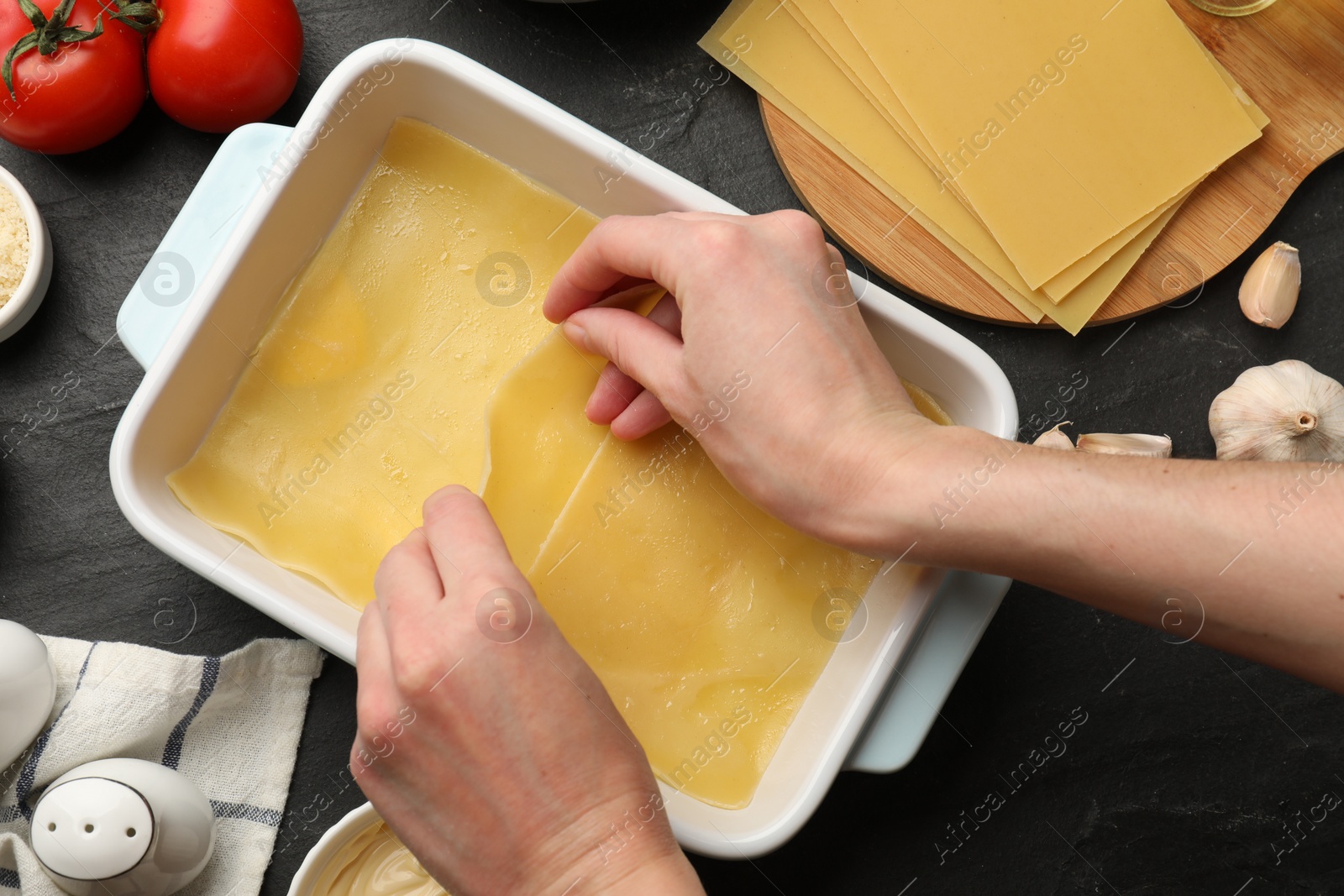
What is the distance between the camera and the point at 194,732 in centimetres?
110

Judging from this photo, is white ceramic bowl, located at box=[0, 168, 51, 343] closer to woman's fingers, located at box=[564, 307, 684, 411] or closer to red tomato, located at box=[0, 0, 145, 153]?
red tomato, located at box=[0, 0, 145, 153]

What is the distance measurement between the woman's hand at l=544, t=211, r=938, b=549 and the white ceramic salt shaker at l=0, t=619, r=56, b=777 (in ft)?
2.43

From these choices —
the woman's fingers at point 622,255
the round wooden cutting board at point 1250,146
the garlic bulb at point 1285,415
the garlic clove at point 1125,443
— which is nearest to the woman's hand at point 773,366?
the woman's fingers at point 622,255

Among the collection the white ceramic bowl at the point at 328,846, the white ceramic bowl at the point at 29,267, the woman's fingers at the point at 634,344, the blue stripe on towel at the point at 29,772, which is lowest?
the blue stripe on towel at the point at 29,772

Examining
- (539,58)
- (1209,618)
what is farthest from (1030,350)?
(539,58)

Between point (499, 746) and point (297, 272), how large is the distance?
0.53 m

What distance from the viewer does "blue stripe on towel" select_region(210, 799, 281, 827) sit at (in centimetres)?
110

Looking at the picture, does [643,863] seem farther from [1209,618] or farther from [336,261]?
[336,261]

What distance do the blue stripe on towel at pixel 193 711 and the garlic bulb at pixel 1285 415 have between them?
1289 millimetres

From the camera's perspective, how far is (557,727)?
731 mm

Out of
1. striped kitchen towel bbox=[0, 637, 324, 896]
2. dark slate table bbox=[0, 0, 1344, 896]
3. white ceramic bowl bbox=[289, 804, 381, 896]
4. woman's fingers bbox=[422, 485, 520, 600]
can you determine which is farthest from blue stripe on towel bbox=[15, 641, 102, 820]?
woman's fingers bbox=[422, 485, 520, 600]

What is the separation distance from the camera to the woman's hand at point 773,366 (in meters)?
0.79

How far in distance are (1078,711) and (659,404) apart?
75 centimetres

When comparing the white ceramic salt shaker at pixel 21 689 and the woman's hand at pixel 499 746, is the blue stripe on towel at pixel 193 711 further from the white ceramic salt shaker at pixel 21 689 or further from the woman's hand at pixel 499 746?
the woman's hand at pixel 499 746
